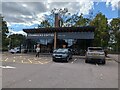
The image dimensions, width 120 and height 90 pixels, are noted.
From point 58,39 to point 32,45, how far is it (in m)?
6.25

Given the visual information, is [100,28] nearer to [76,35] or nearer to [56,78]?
[76,35]

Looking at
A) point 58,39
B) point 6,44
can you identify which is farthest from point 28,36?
point 6,44

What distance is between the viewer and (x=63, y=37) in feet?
131

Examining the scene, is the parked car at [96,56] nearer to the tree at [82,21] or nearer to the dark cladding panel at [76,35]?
the dark cladding panel at [76,35]

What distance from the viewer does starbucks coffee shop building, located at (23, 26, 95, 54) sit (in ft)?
126

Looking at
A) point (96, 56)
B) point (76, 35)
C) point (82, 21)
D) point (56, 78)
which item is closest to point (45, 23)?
point (82, 21)

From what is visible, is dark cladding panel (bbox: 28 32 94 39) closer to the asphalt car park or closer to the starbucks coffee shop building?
the starbucks coffee shop building

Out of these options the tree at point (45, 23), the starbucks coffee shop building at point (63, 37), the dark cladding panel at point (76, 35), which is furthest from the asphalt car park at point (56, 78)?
the tree at point (45, 23)

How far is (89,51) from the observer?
23594 millimetres

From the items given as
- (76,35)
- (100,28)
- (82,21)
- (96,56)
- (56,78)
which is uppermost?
(82,21)

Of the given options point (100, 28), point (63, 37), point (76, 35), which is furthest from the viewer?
point (100, 28)

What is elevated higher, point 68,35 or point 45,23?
point 45,23

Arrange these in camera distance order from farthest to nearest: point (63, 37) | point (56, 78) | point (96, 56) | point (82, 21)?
1. point (82, 21)
2. point (63, 37)
3. point (96, 56)
4. point (56, 78)

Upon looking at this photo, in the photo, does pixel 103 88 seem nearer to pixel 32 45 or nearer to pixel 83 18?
pixel 32 45
